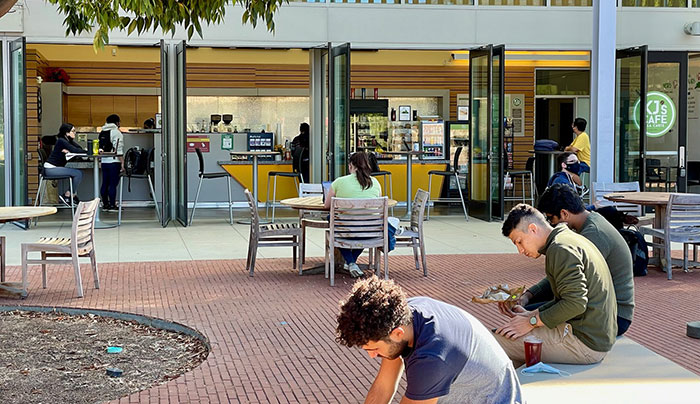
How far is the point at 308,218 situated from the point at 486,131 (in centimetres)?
513

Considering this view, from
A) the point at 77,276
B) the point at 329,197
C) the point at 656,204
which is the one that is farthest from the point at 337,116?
the point at 77,276

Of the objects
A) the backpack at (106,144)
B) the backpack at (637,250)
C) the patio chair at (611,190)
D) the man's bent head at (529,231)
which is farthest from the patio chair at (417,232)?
the backpack at (106,144)

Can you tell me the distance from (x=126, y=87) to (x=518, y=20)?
30.8ft

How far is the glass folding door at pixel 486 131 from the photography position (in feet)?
46.6

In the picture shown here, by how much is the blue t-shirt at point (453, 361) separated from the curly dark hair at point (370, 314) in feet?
0.33

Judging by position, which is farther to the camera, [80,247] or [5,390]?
[80,247]

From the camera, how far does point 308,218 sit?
10.3 m

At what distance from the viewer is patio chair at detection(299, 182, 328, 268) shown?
8.97 metres

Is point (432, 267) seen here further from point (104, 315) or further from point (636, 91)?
point (636, 91)

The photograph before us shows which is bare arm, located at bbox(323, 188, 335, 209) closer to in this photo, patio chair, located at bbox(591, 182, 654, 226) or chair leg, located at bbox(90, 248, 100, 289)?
chair leg, located at bbox(90, 248, 100, 289)

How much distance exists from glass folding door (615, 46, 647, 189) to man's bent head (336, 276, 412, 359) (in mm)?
12491

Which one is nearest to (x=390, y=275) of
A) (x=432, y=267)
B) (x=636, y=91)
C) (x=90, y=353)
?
(x=432, y=267)

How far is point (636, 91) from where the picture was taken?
14570mm

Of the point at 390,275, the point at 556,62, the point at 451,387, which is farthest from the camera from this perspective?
the point at 556,62
